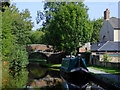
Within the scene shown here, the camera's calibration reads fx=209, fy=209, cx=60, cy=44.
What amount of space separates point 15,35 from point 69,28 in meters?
8.11

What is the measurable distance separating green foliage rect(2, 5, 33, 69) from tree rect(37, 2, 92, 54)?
4.05 meters

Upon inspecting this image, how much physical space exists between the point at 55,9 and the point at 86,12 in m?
5.57

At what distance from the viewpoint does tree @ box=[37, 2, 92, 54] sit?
30.8 metres

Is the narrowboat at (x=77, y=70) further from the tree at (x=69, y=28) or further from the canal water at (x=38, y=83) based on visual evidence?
the tree at (x=69, y=28)

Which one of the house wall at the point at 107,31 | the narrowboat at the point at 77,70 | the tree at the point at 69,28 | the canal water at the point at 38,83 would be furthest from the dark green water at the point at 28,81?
the house wall at the point at 107,31

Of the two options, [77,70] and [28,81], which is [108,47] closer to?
[77,70]

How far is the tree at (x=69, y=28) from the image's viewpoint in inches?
1213

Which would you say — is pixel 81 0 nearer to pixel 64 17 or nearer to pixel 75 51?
pixel 64 17

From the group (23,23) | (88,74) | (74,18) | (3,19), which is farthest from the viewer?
(23,23)

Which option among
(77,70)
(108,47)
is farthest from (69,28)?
(77,70)

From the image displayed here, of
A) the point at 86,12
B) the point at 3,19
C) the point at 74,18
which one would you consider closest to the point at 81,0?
the point at 86,12

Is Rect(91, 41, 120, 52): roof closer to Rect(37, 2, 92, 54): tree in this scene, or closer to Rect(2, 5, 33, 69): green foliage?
Rect(37, 2, 92, 54): tree

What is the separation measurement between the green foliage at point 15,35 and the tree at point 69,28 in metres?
4.05

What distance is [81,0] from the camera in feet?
109
